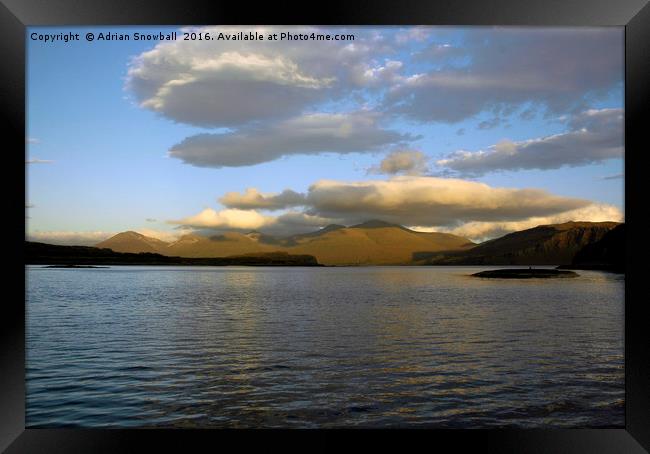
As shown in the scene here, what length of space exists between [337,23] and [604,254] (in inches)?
3735

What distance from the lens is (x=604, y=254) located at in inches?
3462

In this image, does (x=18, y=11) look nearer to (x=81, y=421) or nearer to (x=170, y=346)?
(x=81, y=421)

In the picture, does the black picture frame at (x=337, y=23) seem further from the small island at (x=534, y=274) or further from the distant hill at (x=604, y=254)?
the distant hill at (x=604, y=254)

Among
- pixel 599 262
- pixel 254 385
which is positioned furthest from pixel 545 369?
pixel 599 262

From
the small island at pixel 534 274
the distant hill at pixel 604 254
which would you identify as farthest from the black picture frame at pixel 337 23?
the distant hill at pixel 604 254

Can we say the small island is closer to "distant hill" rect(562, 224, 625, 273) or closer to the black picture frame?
"distant hill" rect(562, 224, 625, 273)

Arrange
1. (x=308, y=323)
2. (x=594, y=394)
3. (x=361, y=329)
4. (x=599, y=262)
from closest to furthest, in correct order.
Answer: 1. (x=594, y=394)
2. (x=361, y=329)
3. (x=308, y=323)
4. (x=599, y=262)

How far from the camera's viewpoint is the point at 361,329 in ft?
75.6

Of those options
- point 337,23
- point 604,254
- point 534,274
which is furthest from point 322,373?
point 604,254

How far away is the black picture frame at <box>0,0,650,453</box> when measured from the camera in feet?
17.8

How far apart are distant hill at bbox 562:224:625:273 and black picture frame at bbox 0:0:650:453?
82522 mm

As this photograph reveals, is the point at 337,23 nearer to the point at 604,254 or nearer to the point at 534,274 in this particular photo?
the point at 534,274

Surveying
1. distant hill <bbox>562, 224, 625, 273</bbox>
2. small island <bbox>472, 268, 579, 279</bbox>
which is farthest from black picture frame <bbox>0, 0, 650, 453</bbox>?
distant hill <bbox>562, 224, 625, 273</bbox>

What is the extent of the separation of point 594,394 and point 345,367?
5977 millimetres
